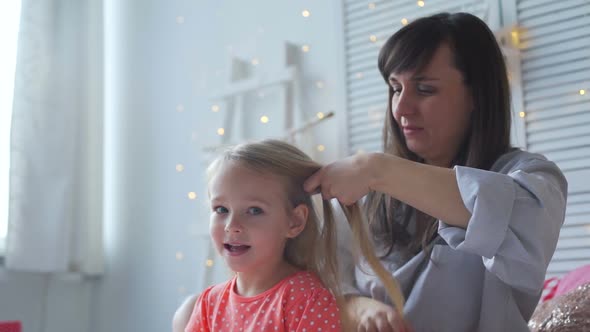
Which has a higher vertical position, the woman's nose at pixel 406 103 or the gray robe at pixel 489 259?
the woman's nose at pixel 406 103

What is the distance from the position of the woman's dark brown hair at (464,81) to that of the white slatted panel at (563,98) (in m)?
0.53

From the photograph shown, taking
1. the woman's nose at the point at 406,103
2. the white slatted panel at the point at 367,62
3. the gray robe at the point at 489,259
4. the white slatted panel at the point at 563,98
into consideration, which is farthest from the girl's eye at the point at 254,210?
the white slatted panel at the point at 367,62

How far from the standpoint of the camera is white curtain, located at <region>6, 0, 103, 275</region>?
2438mm

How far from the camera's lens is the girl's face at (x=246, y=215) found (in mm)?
1118

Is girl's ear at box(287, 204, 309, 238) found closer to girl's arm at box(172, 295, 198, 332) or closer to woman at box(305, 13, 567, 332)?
woman at box(305, 13, 567, 332)

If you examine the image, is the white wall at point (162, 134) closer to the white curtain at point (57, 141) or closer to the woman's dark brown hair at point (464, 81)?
the white curtain at point (57, 141)

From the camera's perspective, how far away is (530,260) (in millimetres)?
996

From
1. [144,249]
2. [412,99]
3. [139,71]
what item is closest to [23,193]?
[144,249]

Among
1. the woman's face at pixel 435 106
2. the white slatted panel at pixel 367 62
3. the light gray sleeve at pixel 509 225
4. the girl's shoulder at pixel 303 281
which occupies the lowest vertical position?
the girl's shoulder at pixel 303 281

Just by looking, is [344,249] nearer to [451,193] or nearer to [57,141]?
[451,193]

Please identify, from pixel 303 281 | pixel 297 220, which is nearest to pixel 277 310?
pixel 303 281

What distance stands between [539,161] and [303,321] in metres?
0.47

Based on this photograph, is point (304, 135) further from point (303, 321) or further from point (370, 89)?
point (303, 321)

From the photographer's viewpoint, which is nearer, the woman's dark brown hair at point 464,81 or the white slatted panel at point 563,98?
the woman's dark brown hair at point 464,81
